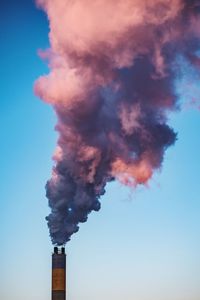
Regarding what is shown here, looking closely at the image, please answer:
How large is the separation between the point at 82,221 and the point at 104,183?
5440 mm

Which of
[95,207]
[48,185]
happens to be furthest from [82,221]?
[48,185]

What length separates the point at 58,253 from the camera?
169 ft

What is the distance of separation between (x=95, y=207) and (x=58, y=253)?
284 inches

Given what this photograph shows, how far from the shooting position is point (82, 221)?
54.0 meters

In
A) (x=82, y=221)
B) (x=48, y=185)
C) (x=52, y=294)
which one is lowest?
(x=52, y=294)

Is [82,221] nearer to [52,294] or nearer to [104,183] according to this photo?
[104,183]

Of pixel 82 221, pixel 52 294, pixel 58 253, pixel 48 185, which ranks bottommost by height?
pixel 52 294

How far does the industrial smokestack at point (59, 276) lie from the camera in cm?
4928

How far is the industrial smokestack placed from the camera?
49.3m

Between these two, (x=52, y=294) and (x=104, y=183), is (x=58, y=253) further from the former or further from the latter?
(x=104, y=183)

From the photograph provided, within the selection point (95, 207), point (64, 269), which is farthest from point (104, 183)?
point (64, 269)

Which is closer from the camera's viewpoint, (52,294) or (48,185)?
(52,294)

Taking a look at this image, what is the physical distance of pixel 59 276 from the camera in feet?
163

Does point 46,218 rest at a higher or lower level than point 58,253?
higher
